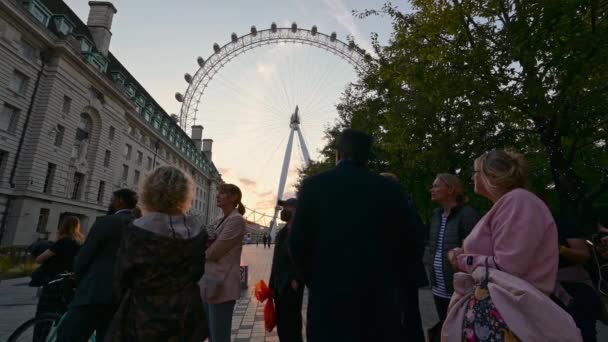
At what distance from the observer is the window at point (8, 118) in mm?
25756

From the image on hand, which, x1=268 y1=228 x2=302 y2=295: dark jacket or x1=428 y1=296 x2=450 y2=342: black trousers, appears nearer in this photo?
x1=428 y1=296 x2=450 y2=342: black trousers

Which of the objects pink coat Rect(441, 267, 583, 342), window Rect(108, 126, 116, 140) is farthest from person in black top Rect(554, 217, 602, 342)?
window Rect(108, 126, 116, 140)

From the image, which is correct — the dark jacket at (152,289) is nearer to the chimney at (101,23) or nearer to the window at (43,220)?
the window at (43,220)

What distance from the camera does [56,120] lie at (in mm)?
30312

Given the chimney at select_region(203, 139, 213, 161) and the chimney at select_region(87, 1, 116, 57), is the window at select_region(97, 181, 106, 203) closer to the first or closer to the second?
the chimney at select_region(87, 1, 116, 57)

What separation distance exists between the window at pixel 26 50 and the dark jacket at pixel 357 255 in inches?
1407


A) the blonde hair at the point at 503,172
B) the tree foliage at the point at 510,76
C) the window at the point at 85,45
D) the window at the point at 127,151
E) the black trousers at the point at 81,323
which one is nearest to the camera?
the blonde hair at the point at 503,172

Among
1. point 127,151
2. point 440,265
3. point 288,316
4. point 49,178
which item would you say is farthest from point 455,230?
point 127,151

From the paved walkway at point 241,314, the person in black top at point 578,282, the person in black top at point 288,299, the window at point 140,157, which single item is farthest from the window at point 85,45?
the person in black top at point 578,282

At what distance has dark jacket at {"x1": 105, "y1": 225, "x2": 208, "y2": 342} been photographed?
7.68 ft

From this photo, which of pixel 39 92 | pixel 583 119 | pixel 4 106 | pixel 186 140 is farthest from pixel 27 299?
pixel 186 140

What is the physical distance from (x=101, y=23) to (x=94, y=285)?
50330 mm

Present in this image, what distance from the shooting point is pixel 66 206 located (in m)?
32.2

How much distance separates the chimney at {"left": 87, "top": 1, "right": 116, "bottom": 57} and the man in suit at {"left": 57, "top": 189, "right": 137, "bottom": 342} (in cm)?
4728
